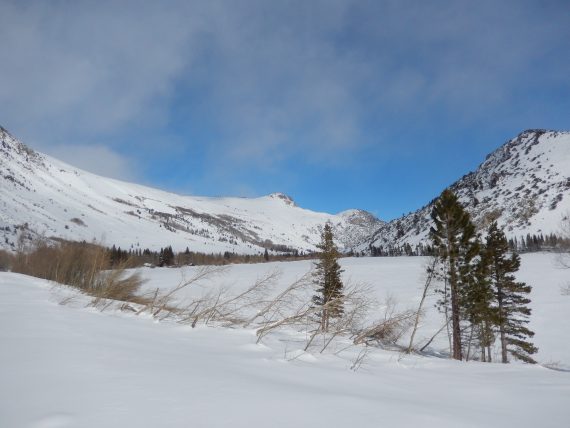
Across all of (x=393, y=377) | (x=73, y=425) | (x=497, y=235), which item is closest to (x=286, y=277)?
(x=497, y=235)

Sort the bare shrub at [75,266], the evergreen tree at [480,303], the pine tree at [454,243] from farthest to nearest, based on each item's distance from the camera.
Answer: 1. the evergreen tree at [480,303]
2. the pine tree at [454,243]
3. the bare shrub at [75,266]

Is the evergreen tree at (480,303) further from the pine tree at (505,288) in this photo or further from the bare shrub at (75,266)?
the bare shrub at (75,266)

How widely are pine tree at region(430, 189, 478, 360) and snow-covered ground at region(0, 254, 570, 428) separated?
52.1 ft

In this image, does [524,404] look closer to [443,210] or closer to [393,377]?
[393,377]

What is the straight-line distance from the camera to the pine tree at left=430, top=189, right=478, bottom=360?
24.8 metres

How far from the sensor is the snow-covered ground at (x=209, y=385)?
3428mm

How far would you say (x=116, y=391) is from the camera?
380 centimetres

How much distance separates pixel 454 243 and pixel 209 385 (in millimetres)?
24271

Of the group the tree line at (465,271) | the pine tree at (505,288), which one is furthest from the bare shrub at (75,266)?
the pine tree at (505,288)

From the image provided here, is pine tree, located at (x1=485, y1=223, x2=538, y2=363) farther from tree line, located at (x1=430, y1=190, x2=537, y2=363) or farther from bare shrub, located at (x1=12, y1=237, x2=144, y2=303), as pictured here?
bare shrub, located at (x1=12, y1=237, x2=144, y2=303)

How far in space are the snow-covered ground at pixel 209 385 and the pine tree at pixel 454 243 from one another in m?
15.9

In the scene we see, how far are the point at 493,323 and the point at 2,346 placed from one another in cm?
2857

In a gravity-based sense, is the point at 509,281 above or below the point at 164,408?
above

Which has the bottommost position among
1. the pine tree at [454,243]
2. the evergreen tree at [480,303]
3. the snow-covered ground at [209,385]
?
the snow-covered ground at [209,385]
